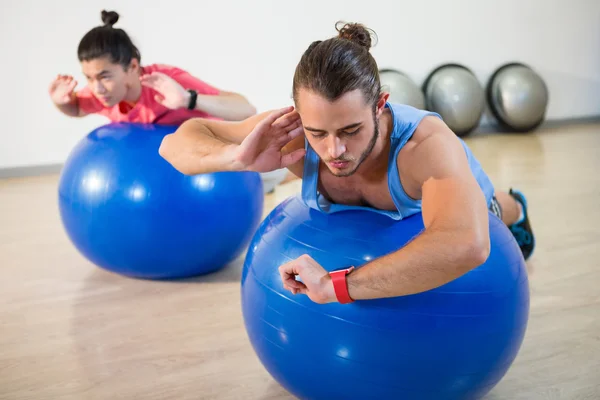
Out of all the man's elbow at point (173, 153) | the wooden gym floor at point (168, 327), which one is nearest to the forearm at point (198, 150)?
the man's elbow at point (173, 153)

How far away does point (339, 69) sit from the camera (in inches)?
55.9

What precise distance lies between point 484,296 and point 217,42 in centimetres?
368

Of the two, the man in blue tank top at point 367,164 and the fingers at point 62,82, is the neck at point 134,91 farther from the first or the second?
the man in blue tank top at point 367,164

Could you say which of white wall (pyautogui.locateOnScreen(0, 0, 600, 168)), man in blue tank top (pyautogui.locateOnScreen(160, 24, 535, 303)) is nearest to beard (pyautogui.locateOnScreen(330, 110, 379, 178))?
man in blue tank top (pyautogui.locateOnScreen(160, 24, 535, 303))

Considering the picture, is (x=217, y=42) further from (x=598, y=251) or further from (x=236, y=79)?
(x=598, y=251)

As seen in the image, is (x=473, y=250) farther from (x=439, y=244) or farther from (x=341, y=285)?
(x=341, y=285)

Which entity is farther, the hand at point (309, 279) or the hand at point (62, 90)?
the hand at point (62, 90)

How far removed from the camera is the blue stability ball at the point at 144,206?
2.44m

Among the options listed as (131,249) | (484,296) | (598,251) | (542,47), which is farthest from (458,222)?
(542,47)

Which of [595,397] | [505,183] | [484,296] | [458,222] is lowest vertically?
[505,183]

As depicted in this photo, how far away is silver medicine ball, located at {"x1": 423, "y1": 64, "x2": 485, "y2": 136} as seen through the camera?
5.46 metres

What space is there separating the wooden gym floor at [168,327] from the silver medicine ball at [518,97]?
2.32 metres

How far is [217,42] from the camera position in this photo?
4840 mm

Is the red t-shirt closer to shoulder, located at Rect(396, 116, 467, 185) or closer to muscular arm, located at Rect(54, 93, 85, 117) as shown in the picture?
muscular arm, located at Rect(54, 93, 85, 117)
